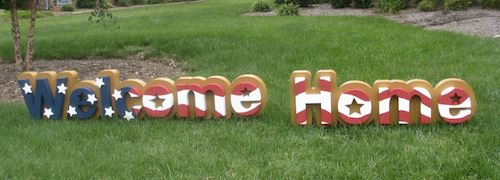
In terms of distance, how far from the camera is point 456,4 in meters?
14.6

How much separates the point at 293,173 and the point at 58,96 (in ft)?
9.34

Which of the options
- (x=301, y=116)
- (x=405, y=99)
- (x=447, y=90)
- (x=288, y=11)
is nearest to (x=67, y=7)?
(x=288, y=11)

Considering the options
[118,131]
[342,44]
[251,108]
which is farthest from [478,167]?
[342,44]

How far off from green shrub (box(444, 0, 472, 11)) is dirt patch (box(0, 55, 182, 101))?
7.86 metres

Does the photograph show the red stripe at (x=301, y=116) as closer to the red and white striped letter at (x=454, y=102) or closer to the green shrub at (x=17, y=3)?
the red and white striped letter at (x=454, y=102)

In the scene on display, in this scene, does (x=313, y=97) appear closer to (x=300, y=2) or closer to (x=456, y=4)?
(x=456, y=4)

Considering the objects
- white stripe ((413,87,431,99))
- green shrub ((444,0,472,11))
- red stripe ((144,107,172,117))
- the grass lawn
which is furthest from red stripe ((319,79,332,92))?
green shrub ((444,0,472,11))

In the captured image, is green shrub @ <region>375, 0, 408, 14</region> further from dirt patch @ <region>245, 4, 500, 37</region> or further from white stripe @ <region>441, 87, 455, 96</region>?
white stripe @ <region>441, 87, 455, 96</region>

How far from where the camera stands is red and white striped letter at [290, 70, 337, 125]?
5133 millimetres

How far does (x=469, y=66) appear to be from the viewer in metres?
7.47

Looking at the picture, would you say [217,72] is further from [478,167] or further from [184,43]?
[478,167]

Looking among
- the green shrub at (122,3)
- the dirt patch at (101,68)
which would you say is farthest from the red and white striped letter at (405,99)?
the green shrub at (122,3)

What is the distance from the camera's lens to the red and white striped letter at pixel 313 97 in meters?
5.13

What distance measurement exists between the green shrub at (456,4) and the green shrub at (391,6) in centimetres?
120
